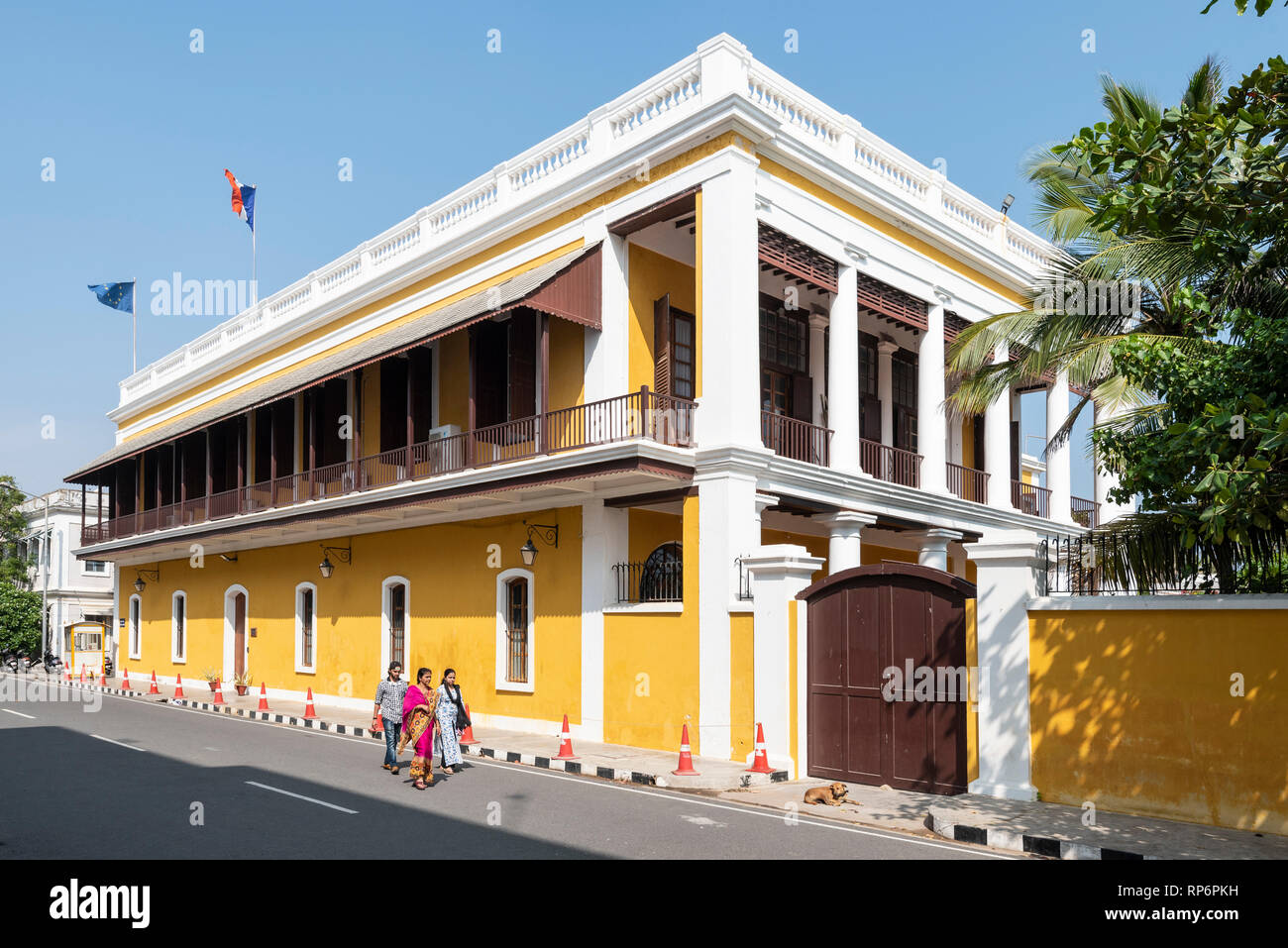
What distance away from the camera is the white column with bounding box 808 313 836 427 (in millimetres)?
20812

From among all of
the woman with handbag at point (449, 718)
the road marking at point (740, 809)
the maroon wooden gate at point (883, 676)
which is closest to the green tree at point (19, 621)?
the road marking at point (740, 809)

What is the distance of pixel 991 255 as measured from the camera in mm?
22828

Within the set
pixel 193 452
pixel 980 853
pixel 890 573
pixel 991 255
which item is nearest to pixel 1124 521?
pixel 890 573

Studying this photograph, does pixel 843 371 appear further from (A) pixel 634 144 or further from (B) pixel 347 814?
(B) pixel 347 814

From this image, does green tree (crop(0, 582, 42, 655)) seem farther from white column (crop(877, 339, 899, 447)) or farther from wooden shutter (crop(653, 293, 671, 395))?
white column (crop(877, 339, 899, 447))

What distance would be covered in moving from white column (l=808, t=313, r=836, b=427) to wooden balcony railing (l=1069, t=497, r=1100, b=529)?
861 cm

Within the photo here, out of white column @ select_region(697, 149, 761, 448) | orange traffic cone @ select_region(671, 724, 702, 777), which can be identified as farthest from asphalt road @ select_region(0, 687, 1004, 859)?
white column @ select_region(697, 149, 761, 448)

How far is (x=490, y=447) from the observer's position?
1994 cm

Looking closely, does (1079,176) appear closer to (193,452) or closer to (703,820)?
(703,820)

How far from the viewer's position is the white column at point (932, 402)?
20.7 m

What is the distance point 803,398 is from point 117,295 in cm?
2901

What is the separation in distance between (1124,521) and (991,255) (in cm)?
1238

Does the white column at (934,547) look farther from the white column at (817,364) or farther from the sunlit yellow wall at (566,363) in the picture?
the sunlit yellow wall at (566,363)

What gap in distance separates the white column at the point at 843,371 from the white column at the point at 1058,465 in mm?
7907
